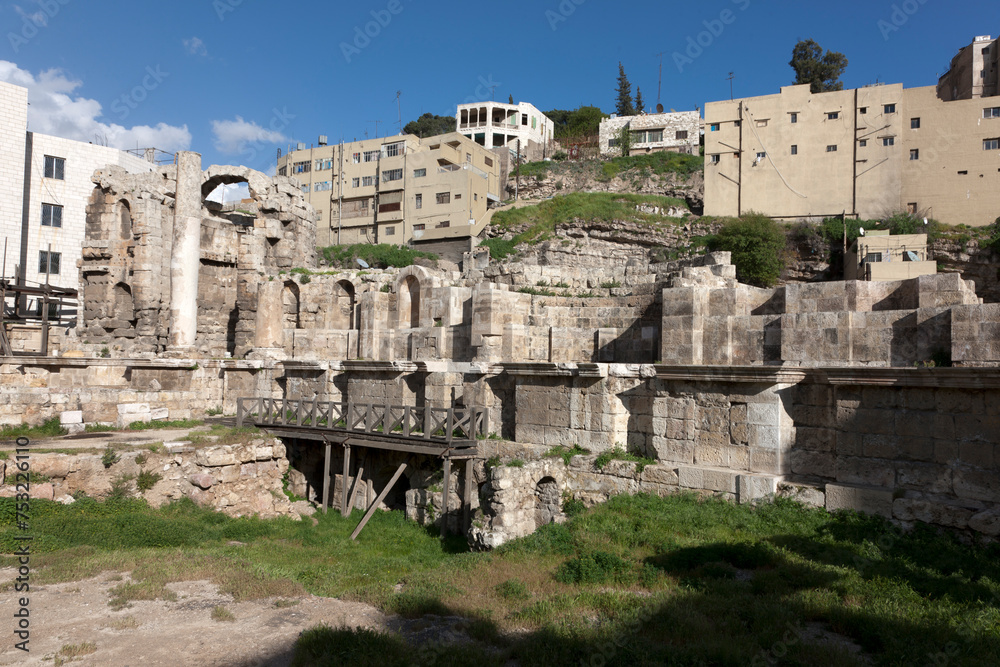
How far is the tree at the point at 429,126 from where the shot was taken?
70625 millimetres

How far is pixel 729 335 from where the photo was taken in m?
11.4

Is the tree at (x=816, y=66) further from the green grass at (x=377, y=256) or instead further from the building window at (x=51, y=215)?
the building window at (x=51, y=215)

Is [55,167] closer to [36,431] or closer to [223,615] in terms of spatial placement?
[36,431]

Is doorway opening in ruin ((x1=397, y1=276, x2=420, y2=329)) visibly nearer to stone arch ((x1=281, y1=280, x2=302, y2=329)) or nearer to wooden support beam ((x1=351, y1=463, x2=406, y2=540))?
stone arch ((x1=281, y1=280, x2=302, y2=329))

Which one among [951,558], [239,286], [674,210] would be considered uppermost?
[674,210]

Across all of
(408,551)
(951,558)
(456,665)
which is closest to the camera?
(456,665)

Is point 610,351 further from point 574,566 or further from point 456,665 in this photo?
point 456,665

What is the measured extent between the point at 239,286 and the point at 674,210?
85.9ft

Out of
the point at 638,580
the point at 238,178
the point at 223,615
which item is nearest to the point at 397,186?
the point at 238,178

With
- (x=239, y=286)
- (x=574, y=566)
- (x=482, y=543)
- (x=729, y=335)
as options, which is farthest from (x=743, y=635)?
(x=239, y=286)

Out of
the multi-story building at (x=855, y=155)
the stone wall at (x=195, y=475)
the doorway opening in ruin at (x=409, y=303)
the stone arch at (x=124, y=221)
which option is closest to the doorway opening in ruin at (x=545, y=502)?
the stone wall at (x=195, y=475)

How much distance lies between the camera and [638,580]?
720cm

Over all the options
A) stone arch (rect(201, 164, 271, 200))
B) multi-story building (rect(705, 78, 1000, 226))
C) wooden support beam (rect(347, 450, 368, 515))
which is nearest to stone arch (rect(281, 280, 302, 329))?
stone arch (rect(201, 164, 271, 200))

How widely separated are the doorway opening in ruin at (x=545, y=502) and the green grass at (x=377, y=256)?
81.7 feet
